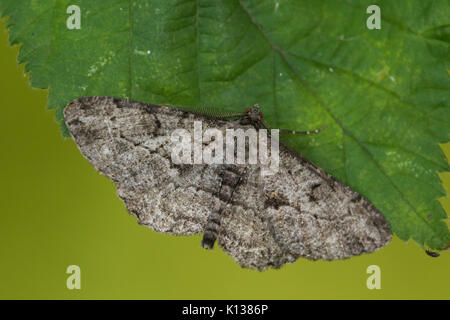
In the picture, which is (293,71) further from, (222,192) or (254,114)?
(222,192)

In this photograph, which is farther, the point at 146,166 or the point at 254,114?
the point at 146,166

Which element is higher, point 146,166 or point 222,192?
point 146,166

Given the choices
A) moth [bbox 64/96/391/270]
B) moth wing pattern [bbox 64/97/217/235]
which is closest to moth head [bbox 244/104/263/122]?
moth [bbox 64/96/391/270]

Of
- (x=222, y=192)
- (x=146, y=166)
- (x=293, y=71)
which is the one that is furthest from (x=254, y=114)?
(x=146, y=166)

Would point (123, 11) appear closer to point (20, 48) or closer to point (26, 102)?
point (20, 48)

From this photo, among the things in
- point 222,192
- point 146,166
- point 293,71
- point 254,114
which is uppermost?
point 293,71

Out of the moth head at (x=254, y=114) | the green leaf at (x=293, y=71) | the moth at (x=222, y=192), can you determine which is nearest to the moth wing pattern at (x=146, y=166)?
the moth at (x=222, y=192)
